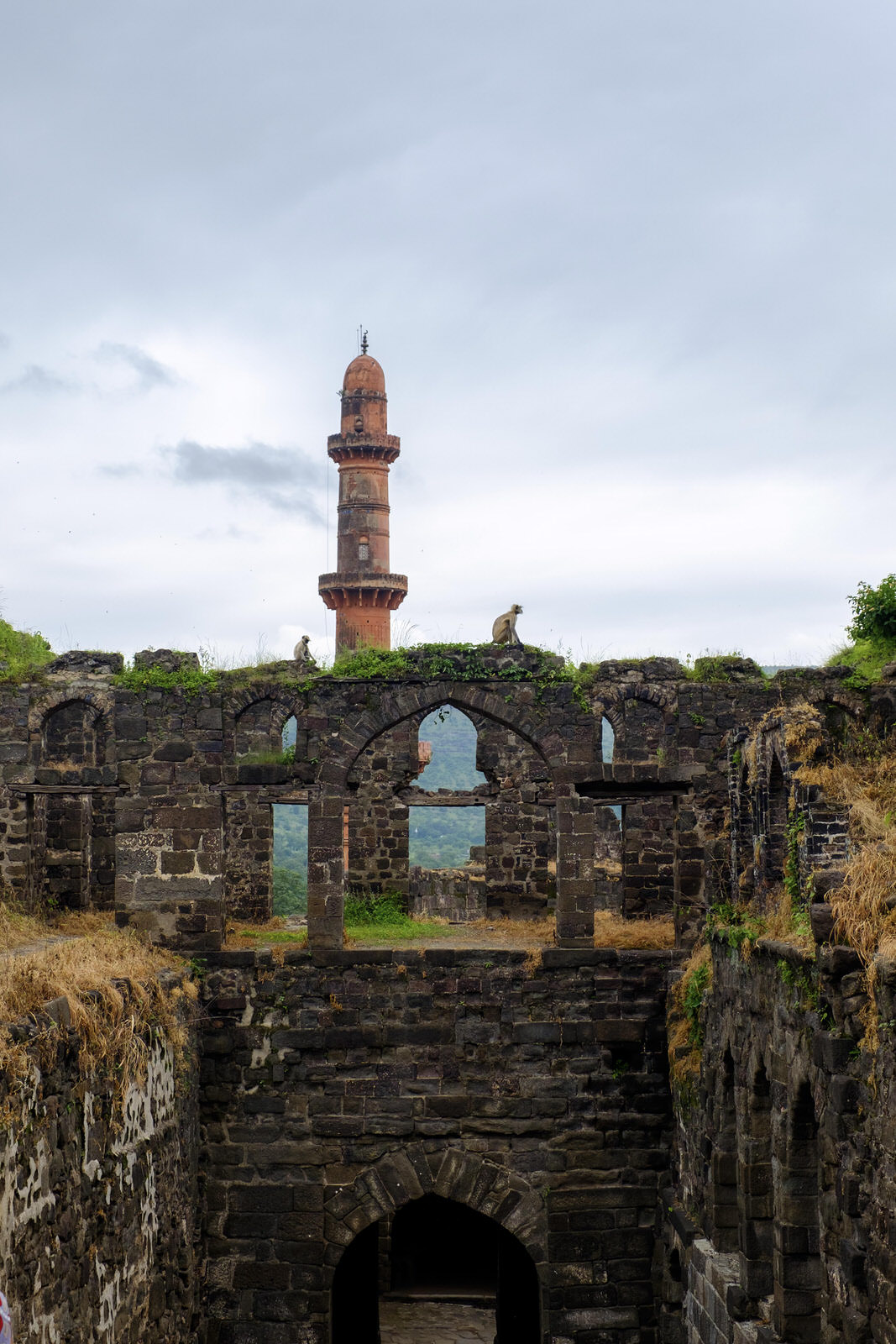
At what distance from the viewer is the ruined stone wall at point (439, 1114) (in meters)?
15.2

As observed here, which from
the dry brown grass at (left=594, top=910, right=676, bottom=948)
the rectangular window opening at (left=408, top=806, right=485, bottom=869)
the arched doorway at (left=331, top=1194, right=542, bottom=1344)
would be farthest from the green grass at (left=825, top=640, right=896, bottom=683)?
the rectangular window opening at (left=408, top=806, right=485, bottom=869)

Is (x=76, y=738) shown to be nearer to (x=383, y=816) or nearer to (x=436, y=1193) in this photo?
(x=383, y=816)

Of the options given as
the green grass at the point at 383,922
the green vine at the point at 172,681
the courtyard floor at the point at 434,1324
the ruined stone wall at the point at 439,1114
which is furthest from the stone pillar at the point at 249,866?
the ruined stone wall at the point at 439,1114

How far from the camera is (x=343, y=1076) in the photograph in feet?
50.9

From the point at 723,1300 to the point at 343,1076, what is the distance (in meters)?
4.99

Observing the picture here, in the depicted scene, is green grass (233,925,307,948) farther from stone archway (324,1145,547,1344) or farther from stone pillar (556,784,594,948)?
stone pillar (556,784,594,948)

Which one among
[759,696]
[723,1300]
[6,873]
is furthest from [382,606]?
[723,1300]

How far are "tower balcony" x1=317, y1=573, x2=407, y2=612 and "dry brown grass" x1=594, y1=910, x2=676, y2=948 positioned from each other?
1499cm

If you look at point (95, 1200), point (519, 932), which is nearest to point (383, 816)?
point (519, 932)

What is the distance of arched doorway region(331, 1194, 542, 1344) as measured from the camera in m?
17.3

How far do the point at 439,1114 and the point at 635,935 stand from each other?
3288 mm

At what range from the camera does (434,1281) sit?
850 inches

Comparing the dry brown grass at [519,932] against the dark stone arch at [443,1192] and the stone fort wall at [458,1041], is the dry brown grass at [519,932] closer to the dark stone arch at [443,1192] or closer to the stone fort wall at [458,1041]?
the stone fort wall at [458,1041]

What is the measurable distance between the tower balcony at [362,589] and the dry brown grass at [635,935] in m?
15.0
